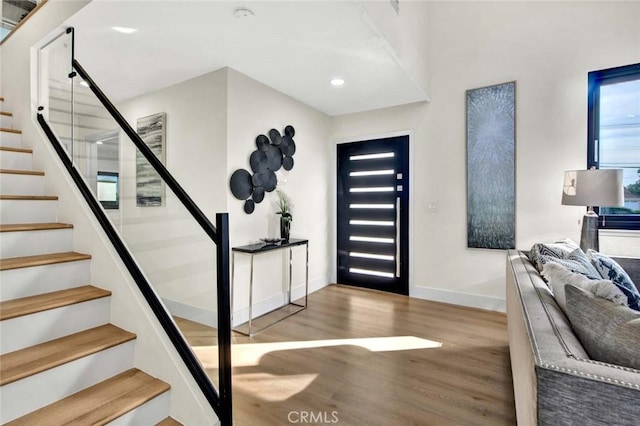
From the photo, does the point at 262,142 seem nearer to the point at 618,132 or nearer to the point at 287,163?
the point at 287,163

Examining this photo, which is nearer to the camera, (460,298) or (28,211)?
(28,211)

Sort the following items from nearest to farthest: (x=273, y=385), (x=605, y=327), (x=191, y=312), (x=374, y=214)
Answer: (x=605, y=327) < (x=191, y=312) < (x=273, y=385) < (x=374, y=214)

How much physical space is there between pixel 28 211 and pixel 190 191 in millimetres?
1372

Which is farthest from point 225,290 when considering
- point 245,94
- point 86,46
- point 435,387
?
point 86,46

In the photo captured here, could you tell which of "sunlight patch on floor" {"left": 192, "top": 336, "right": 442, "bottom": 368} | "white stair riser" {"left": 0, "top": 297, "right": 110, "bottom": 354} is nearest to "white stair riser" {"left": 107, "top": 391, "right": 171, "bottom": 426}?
"white stair riser" {"left": 0, "top": 297, "right": 110, "bottom": 354}

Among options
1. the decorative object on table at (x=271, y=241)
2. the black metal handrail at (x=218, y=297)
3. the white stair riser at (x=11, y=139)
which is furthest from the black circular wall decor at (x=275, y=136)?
the white stair riser at (x=11, y=139)

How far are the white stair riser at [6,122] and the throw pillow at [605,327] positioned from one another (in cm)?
418

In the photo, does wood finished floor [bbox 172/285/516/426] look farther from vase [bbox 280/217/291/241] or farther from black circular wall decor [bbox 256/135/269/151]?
Answer: black circular wall decor [bbox 256/135/269/151]

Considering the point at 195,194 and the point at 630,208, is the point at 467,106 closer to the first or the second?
the point at 630,208

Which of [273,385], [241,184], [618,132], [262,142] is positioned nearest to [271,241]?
[241,184]

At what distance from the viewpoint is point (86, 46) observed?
2.69 m

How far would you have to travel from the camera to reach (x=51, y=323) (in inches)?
62.7

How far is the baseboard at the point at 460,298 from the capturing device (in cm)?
354

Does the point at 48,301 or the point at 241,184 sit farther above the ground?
A: the point at 241,184
